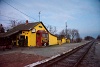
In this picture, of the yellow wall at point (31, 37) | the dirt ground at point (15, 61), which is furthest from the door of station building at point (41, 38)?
the dirt ground at point (15, 61)

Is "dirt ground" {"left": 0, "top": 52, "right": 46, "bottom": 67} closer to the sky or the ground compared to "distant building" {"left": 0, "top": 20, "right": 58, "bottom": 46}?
closer to the ground

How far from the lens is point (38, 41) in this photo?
1075 inches

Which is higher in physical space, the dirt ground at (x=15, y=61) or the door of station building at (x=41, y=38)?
the door of station building at (x=41, y=38)

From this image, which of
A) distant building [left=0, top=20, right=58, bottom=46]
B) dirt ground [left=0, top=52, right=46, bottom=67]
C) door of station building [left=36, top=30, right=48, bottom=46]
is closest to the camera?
dirt ground [left=0, top=52, right=46, bottom=67]

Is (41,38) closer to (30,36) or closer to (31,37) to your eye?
(31,37)

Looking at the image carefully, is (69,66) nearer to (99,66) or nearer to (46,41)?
Result: (99,66)

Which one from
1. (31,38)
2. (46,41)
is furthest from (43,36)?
(31,38)

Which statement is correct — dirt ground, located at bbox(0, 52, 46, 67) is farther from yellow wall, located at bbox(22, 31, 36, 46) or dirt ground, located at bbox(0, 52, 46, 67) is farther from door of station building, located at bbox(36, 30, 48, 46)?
door of station building, located at bbox(36, 30, 48, 46)

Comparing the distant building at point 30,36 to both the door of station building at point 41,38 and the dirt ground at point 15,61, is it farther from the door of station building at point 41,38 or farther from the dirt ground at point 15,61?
the dirt ground at point 15,61

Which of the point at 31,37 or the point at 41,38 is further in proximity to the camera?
the point at 41,38

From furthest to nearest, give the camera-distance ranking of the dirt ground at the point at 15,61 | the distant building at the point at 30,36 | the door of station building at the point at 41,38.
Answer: the door of station building at the point at 41,38
the distant building at the point at 30,36
the dirt ground at the point at 15,61

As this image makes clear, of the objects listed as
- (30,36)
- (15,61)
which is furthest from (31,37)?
(15,61)

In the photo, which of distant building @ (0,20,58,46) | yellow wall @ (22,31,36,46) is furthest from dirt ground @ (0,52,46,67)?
yellow wall @ (22,31,36,46)

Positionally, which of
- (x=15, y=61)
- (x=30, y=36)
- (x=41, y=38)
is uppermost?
(x=30, y=36)
